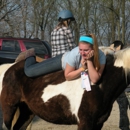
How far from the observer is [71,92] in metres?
3.08

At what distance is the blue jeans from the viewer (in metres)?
3.37

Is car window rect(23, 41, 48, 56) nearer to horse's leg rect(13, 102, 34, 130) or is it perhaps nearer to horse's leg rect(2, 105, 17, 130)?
horse's leg rect(13, 102, 34, 130)

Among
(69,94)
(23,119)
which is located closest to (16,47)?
(23,119)

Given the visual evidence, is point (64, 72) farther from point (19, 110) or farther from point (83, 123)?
point (19, 110)

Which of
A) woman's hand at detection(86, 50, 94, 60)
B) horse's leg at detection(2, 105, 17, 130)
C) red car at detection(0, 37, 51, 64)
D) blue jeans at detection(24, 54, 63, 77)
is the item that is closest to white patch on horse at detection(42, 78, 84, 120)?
blue jeans at detection(24, 54, 63, 77)

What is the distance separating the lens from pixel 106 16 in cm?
2972

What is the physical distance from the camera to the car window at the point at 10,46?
11337mm

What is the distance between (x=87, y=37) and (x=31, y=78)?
3.40ft

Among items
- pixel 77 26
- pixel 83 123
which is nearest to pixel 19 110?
pixel 83 123

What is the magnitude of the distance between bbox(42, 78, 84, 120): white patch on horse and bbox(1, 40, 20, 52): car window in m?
8.33

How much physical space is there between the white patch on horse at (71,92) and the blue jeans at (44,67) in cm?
24

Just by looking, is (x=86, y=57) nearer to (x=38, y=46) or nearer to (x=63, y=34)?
(x=63, y=34)

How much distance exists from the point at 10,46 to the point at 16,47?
0.24 meters

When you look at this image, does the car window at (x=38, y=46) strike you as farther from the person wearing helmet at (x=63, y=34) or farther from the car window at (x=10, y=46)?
the person wearing helmet at (x=63, y=34)
